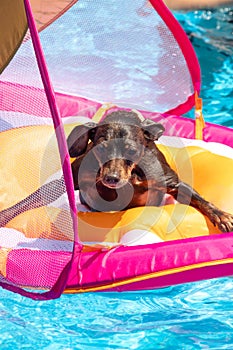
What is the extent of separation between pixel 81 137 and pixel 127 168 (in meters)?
0.32

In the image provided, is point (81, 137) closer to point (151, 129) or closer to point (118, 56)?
point (151, 129)

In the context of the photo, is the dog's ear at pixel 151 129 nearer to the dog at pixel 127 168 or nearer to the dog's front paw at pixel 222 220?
the dog at pixel 127 168

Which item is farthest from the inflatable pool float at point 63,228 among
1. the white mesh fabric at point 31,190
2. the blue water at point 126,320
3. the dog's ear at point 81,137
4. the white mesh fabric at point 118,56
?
the white mesh fabric at point 118,56

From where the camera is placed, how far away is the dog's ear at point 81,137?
11.7 ft

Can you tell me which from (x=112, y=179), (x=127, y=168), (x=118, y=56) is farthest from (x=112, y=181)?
(x=118, y=56)

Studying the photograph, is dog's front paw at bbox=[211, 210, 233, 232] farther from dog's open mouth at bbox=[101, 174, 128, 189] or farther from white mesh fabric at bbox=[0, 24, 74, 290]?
white mesh fabric at bbox=[0, 24, 74, 290]

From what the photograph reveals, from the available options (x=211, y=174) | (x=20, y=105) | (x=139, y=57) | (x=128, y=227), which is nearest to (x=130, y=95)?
(x=139, y=57)

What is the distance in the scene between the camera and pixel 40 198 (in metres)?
2.94

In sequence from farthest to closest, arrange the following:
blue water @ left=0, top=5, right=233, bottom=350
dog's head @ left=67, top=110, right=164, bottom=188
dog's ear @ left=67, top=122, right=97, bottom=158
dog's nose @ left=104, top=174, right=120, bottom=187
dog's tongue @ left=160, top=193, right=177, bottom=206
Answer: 1. dog's tongue @ left=160, top=193, right=177, bottom=206
2. dog's ear @ left=67, top=122, right=97, bottom=158
3. dog's head @ left=67, top=110, right=164, bottom=188
4. dog's nose @ left=104, top=174, right=120, bottom=187
5. blue water @ left=0, top=5, right=233, bottom=350

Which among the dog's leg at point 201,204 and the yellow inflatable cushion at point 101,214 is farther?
the dog's leg at point 201,204

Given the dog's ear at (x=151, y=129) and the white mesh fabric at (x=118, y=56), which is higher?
the white mesh fabric at (x=118, y=56)

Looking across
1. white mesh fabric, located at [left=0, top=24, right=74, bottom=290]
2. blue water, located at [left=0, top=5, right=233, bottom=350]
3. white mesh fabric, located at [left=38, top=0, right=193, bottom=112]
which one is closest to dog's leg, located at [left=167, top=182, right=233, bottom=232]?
blue water, located at [left=0, top=5, right=233, bottom=350]

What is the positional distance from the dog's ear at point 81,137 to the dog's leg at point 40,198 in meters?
0.58

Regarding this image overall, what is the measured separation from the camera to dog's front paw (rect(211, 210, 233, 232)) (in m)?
3.36
